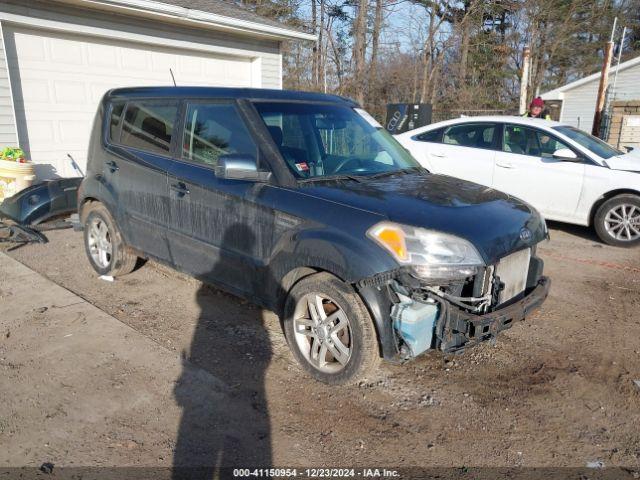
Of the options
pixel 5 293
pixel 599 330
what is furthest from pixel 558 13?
pixel 5 293

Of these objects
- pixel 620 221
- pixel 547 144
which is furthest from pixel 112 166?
pixel 620 221

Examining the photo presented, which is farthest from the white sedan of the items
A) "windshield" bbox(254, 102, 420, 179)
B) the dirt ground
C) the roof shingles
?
the roof shingles

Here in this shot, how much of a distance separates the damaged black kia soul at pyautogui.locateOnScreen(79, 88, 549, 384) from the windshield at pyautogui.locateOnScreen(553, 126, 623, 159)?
386 centimetres

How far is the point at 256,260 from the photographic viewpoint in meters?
3.56

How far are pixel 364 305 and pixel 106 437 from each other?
1607 millimetres

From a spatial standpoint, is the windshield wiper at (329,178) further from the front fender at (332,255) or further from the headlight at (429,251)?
the headlight at (429,251)

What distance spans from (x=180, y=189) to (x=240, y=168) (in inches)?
33.9

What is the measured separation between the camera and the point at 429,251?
2908 mm

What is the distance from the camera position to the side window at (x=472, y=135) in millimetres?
7504

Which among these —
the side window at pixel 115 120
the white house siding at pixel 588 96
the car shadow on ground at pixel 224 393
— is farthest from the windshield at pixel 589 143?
the white house siding at pixel 588 96

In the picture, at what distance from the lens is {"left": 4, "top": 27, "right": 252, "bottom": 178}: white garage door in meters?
7.71

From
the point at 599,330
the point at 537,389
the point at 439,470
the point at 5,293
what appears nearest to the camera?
the point at 439,470

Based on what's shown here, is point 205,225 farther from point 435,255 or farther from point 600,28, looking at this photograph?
point 600,28

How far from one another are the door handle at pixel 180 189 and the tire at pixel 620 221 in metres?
5.45
